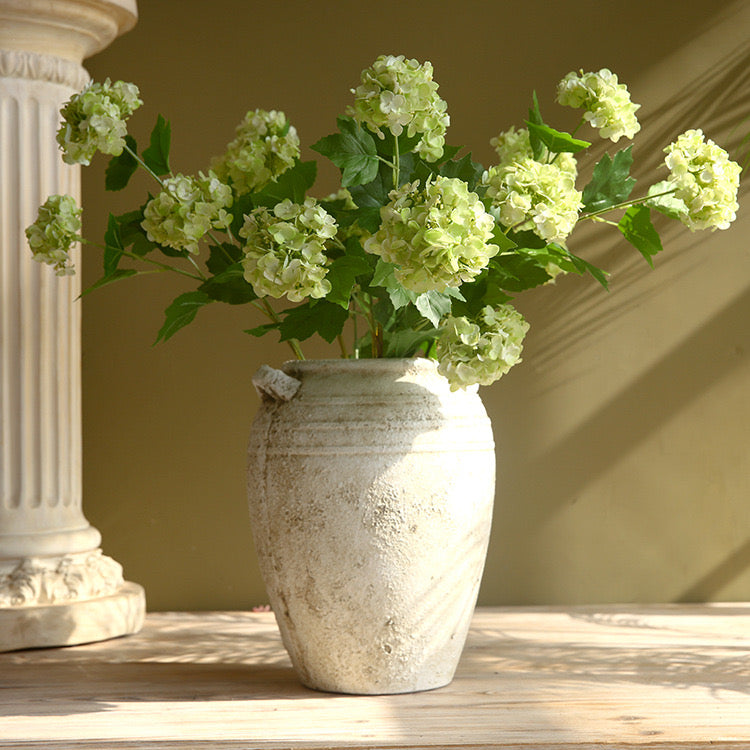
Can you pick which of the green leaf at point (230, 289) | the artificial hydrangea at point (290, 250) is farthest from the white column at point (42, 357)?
the artificial hydrangea at point (290, 250)

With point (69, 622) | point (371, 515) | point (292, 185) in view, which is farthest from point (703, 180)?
point (69, 622)

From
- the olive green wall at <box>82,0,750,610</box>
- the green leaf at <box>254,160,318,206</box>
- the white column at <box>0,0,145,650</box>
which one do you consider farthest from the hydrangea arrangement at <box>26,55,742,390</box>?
the olive green wall at <box>82,0,750,610</box>

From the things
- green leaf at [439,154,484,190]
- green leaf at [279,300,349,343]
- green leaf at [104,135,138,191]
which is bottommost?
green leaf at [279,300,349,343]

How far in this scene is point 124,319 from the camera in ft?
9.30

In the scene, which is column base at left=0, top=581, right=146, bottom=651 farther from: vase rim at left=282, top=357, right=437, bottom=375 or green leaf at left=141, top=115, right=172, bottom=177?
green leaf at left=141, top=115, right=172, bottom=177

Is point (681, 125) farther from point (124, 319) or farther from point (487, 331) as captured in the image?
point (124, 319)

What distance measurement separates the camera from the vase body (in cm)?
187

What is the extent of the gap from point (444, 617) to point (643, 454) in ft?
3.72

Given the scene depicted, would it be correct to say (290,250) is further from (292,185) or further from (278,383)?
(278,383)

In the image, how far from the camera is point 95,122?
186 centimetres

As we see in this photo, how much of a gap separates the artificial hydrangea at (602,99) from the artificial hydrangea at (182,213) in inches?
26.4

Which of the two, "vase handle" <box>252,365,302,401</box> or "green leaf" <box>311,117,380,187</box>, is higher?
"green leaf" <box>311,117,380,187</box>

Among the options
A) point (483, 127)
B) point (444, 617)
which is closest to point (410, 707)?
point (444, 617)

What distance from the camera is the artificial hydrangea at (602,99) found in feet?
6.40
